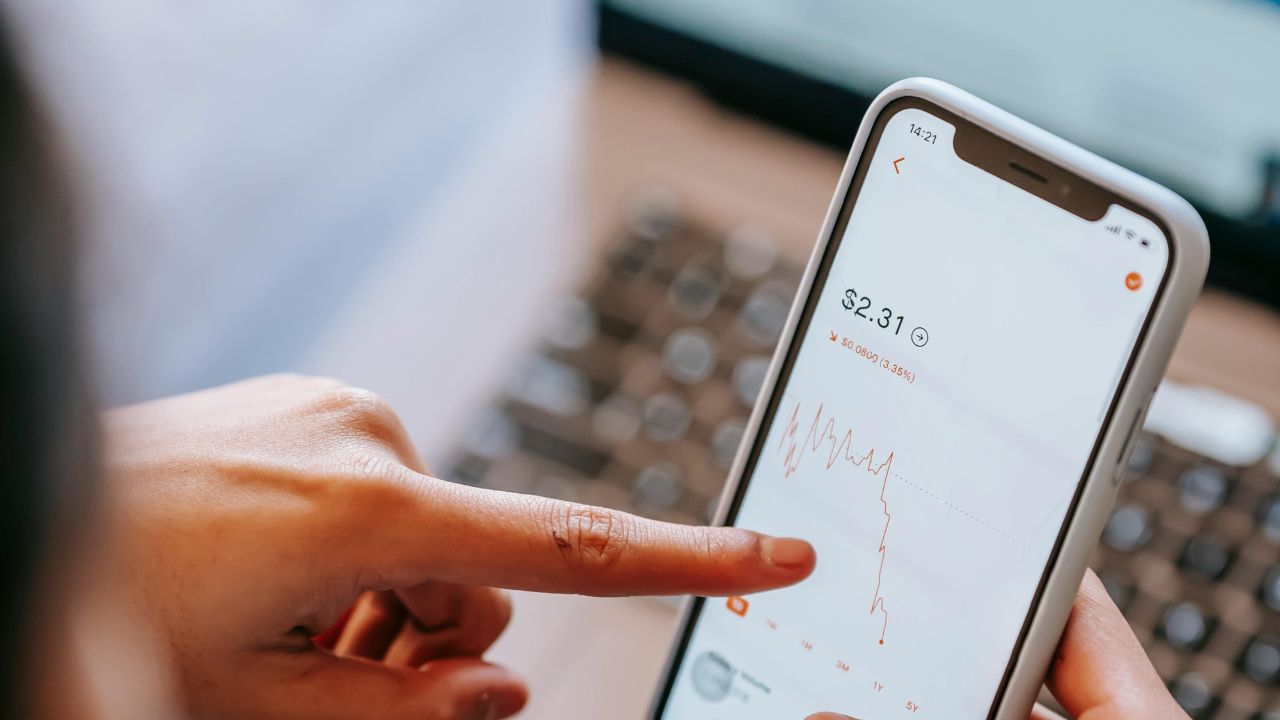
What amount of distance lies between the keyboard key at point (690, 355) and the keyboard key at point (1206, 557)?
24cm

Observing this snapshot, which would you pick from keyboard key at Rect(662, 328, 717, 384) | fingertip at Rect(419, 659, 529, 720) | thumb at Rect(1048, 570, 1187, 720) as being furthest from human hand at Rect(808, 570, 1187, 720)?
keyboard key at Rect(662, 328, 717, 384)

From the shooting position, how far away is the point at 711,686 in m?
0.42

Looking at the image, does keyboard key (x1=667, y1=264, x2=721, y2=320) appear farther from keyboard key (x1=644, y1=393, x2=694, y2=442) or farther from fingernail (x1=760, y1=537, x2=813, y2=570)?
fingernail (x1=760, y1=537, x2=813, y2=570)

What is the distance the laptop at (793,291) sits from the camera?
0.51 metres

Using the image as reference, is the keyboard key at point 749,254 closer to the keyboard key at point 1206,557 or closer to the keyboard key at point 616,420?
the keyboard key at point 616,420

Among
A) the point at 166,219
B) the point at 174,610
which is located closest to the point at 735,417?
the point at 174,610

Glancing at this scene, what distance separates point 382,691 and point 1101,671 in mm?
241

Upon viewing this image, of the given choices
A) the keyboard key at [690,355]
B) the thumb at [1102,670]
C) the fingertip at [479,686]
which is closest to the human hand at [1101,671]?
the thumb at [1102,670]

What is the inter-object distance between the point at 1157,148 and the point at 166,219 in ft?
2.19

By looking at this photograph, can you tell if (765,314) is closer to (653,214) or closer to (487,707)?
(653,214)

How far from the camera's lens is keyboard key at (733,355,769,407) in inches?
21.9

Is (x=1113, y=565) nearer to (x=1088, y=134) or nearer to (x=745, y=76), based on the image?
(x=1088, y=134)

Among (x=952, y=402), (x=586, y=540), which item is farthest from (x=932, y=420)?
(x=586, y=540)

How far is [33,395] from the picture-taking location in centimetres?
22
